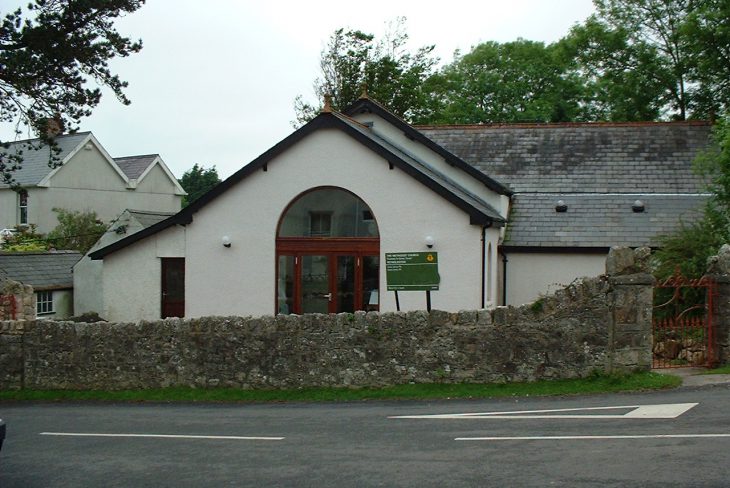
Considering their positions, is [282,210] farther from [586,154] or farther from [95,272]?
[586,154]

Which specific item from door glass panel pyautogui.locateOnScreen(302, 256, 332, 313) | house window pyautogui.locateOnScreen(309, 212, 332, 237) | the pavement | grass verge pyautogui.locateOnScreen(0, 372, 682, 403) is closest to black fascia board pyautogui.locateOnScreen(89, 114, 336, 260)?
house window pyautogui.locateOnScreen(309, 212, 332, 237)

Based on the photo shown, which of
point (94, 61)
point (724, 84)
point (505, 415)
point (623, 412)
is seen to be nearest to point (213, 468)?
point (505, 415)

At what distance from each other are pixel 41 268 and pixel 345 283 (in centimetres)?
1388

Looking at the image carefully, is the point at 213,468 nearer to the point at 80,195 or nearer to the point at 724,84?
the point at 724,84

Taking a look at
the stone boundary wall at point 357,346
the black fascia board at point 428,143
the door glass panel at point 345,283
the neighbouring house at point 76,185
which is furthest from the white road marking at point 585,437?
the neighbouring house at point 76,185

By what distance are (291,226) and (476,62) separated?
1381 inches

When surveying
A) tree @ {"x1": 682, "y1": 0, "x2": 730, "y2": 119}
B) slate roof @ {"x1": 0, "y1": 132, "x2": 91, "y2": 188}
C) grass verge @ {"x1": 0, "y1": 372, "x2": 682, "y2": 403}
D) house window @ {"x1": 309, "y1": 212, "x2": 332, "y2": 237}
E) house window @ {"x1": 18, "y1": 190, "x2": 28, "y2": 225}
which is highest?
tree @ {"x1": 682, "y1": 0, "x2": 730, "y2": 119}

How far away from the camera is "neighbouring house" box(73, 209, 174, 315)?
88.0 ft

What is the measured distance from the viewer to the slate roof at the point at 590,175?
73.6 ft

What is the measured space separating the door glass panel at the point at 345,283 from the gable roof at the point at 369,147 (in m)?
2.83

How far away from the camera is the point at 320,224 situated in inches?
827

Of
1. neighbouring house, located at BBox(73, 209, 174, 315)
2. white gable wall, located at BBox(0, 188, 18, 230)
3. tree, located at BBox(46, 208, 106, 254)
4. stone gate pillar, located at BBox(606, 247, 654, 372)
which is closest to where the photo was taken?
stone gate pillar, located at BBox(606, 247, 654, 372)

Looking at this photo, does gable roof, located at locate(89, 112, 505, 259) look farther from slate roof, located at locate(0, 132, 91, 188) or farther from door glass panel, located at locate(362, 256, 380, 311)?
slate roof, located at locate(0, 132, 91, 188)

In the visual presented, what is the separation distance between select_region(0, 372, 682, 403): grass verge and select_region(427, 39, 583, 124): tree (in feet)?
104
